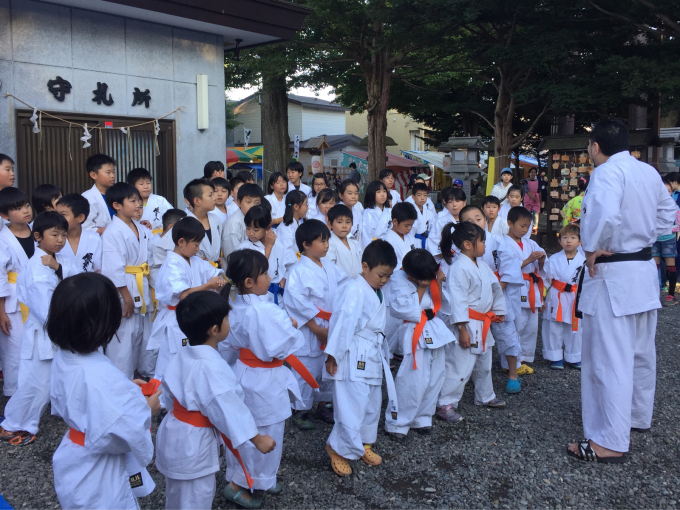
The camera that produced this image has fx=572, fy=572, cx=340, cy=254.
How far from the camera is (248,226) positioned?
Result: 15.8 ft

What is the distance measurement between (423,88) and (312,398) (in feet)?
60.4

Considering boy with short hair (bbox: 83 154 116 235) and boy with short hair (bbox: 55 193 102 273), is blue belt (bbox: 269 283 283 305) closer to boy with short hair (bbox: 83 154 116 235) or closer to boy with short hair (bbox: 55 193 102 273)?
boy with short hair (bbox: 55 193 102 273)

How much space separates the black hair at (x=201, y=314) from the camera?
2707mm

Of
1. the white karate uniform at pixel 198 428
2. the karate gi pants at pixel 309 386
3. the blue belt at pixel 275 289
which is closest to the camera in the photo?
the white karate uniform at pixel 198 428

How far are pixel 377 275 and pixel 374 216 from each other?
3.30 metres

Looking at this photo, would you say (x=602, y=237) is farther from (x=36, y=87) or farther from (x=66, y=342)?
(x=36, y=87)

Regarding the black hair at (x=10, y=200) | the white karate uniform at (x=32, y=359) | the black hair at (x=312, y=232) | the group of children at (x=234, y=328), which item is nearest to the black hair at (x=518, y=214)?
the group of children at (x=234, y=328)

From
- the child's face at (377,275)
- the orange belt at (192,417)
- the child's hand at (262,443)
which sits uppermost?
the child's face at (377,275)

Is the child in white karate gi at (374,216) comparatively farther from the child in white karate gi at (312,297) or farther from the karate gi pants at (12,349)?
the karate gi pants at (12,349)

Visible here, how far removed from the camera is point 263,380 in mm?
3350

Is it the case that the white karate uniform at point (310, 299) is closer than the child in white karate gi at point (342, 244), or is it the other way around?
the white karate uniform at point (310, 299)

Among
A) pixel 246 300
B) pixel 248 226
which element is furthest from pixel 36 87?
pixel 246 300

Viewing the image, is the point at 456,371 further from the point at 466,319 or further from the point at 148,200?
the point at 148,200

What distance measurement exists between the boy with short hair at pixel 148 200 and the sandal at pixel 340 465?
2965mm
